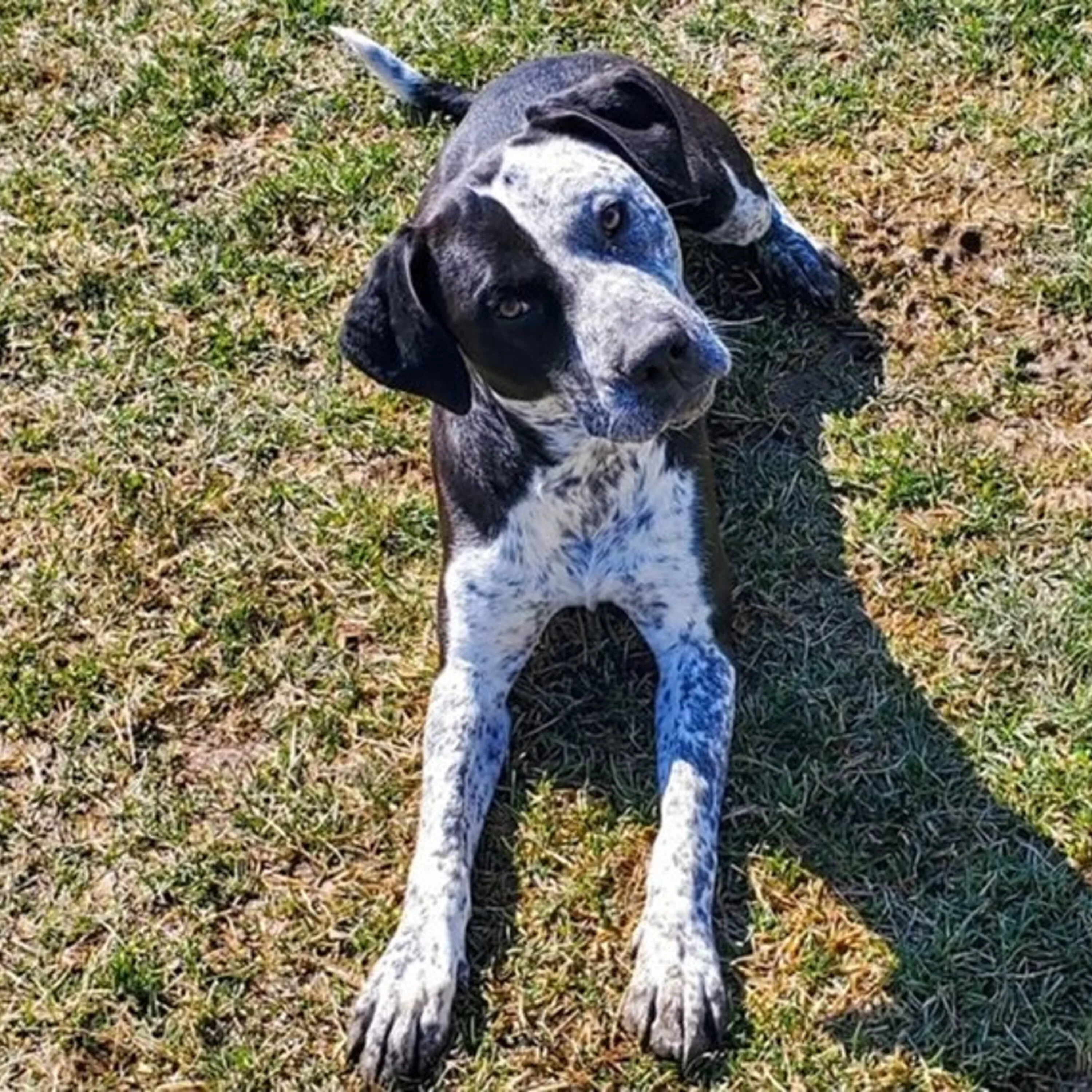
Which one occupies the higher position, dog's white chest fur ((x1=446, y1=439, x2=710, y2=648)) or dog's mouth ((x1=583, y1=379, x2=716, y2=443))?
dog's mouth ((x1=583, y1=379, x2=716, y2=443))

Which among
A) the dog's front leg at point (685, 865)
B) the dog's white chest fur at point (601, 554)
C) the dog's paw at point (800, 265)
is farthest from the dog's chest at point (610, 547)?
the dog's paw at point (800, 265)

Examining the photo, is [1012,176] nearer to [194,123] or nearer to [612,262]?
[612,262]

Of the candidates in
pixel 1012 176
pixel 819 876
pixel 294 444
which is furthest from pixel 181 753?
pixel 1012 176

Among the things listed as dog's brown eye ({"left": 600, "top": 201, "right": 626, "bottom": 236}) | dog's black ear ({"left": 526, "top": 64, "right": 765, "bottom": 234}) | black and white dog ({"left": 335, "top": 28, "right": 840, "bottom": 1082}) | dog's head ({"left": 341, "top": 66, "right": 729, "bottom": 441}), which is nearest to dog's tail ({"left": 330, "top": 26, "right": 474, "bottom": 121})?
black and white dog ({"left": 335, "top": 28, "right": 840, "bottom": 1082})

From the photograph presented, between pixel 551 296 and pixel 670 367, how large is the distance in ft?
0.99

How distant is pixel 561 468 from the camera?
491cm

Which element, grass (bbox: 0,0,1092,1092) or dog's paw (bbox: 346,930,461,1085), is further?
grass (bbox: 0,0,1092,1092)

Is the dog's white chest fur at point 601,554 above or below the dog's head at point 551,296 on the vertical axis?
below

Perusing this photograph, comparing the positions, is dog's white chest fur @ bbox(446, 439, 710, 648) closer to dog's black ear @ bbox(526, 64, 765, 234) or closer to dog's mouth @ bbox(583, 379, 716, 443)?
dog's mouth @ bbox(583, 379, 716, 443)

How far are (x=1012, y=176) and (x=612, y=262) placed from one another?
216 centimetres

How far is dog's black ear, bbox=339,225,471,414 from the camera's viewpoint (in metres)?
4.57

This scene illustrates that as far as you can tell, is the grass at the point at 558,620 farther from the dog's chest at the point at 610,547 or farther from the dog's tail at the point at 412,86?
the dog's chest at the point at 610,547

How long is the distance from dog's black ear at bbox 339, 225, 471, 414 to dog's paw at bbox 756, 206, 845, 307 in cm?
162

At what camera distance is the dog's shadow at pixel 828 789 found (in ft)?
15.2
